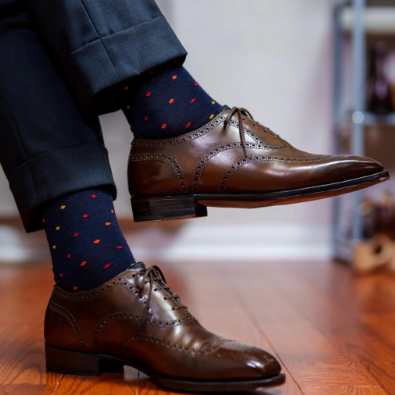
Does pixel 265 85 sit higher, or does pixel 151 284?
pixel 265 85

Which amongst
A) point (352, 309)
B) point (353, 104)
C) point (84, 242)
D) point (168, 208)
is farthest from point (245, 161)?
point (353, 104)

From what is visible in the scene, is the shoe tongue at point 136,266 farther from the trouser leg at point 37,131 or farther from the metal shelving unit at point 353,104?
the metal shelving unit at point 353,104

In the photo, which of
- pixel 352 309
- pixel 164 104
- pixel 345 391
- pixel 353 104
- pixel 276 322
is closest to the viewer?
pixel 345 391

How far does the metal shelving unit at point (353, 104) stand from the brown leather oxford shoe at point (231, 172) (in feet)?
3.13

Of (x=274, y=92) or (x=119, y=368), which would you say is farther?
(x=274, y=92)

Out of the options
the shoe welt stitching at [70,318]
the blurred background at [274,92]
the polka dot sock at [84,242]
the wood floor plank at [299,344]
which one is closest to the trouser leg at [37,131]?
the polka dot sock at [84,242]

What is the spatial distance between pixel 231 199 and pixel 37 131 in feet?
0.90

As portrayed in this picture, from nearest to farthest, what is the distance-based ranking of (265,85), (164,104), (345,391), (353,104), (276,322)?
(345,391), (164,104), (276,322), (353,104), (265,85)

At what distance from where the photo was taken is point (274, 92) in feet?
5.44

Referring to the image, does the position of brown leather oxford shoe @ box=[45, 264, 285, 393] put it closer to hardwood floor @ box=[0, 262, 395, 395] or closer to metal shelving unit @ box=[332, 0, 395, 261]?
hardwood floor @ box=[0, 262, 395, 395]

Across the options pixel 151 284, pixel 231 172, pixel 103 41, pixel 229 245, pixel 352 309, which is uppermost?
pixel 103 41

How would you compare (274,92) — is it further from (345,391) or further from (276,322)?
(345,391)

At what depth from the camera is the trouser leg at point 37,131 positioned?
0.58 metres

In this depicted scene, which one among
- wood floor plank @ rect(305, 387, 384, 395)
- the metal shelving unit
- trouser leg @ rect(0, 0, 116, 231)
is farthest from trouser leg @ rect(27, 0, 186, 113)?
the metal shelving unit
